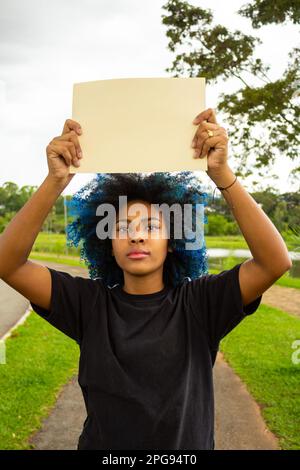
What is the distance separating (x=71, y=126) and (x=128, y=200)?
51cm

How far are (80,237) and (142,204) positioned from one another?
1.37 feet

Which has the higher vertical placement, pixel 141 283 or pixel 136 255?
pixel 136 255

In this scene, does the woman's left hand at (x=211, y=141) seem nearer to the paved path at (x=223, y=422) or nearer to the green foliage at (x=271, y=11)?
the paved path at (x=223, y=422)

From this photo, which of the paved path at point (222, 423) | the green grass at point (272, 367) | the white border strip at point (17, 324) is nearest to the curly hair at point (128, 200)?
the paved path at point (222, 423)

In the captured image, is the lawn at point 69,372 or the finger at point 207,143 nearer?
the finger at point 207,143

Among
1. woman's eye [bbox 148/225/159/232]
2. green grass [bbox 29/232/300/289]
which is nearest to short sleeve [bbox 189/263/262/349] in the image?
woman's eye [bbox 148/225/159/232]

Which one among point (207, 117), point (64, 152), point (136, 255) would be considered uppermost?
point (207, 117)

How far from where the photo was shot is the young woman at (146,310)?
1.71m

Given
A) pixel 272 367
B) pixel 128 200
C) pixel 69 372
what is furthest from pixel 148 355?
pixel 272 367

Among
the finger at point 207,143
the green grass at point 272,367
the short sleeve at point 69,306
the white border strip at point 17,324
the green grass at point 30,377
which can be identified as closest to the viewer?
the finger at point 207,143

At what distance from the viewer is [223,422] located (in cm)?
469

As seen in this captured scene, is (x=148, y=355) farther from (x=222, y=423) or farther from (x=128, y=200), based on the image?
(x=222, y=423)

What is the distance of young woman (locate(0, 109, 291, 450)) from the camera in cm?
171

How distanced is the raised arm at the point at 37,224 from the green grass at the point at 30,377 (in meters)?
2.71
